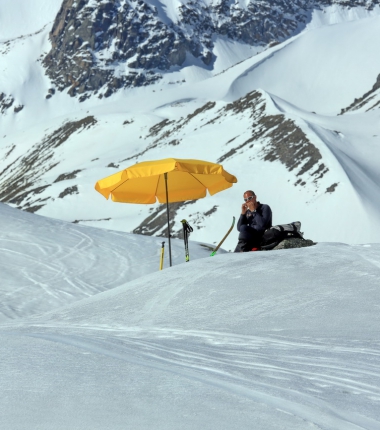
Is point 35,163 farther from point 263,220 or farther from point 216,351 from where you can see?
point 216,351

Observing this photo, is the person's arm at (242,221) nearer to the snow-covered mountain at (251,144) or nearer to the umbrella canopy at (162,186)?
the umbrella canopy at (162,186)

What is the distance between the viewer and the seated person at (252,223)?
12.3m

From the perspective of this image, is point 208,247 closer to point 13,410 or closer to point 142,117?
point 13,410

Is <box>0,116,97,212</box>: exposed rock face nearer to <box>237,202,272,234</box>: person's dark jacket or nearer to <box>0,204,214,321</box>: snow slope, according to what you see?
<box>0,204,214,321</box>: snow slope

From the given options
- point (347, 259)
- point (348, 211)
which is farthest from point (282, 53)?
point (347, 259)

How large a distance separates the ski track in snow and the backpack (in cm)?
579

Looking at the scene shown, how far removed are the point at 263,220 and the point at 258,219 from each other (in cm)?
9

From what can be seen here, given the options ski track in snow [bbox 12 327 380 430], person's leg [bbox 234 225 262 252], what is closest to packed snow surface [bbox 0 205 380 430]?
ski track in snow [bbox 12 327 380 430]

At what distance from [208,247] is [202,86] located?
126197 mm

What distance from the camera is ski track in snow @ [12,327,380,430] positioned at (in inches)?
146

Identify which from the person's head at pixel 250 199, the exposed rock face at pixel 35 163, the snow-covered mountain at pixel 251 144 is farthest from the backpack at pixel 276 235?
the exposed rock face at pixel 35 163

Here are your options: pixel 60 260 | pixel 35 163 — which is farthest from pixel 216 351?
pixel 35 163

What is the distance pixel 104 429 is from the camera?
320 centimetres

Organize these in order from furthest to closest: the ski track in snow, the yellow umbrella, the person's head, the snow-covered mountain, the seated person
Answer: the snow-covered mountain → the yellow umbrella → the seated person → the person's head → the ski track in snow
